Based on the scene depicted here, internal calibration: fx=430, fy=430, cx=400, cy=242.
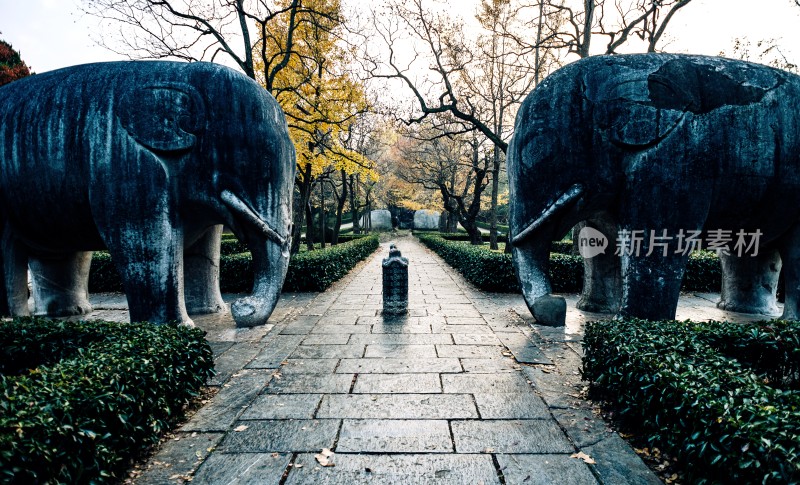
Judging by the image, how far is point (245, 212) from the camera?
5.10m

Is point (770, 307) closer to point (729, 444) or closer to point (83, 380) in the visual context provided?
point (729, 444)

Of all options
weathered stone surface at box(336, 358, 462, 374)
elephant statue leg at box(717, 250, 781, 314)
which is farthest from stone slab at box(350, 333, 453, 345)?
elephant statue leg at box(717, 250, 781, 314)

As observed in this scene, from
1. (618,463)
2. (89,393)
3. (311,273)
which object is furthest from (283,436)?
(311,273)

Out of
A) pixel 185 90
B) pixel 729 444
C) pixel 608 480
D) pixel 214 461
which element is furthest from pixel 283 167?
pixel 729 444

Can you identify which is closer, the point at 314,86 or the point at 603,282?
the point at 603,282

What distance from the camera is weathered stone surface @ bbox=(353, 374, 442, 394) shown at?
12.7 feet

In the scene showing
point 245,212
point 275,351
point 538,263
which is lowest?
point 275,351

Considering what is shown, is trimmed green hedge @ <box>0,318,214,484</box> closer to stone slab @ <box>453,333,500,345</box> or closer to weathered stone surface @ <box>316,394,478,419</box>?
weathered stone surface @ <box>316,394,478,419</box>

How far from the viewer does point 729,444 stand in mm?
2092

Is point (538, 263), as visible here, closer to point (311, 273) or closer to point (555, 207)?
point (555, 207)

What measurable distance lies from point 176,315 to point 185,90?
8.43ft

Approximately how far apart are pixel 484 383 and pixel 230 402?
7.44 feet

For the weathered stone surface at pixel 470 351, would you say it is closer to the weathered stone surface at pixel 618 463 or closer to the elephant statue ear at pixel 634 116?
the weathered stone surface at pixel 618 463

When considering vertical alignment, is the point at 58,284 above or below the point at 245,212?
below
